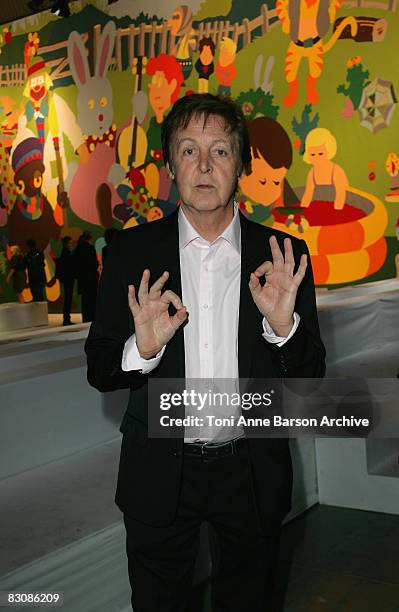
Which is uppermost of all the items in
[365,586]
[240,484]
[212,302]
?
[212,302]

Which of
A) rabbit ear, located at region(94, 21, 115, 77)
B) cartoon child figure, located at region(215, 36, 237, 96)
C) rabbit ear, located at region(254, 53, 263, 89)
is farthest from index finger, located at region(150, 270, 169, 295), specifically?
rabbit ear, located at region(94, 21, 115, 77)

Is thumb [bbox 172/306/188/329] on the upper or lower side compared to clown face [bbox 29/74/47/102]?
lower

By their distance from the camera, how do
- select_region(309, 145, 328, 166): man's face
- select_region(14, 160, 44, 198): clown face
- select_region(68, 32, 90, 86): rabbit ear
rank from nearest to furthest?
1. select_region(309, 145, 328, 166): man's face
2. select_region(68, 32, 90, 86): rabbit ear
3. select_region(14, 160, 44, 198): clown face

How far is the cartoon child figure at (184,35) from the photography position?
36.5ft

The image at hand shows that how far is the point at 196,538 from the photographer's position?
161 cm

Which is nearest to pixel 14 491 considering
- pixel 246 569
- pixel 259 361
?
pixel 246 569

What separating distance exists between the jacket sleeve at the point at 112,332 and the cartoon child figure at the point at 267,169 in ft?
28.7

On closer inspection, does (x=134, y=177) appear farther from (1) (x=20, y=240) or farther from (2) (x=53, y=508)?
(2) (x=53, y=508)

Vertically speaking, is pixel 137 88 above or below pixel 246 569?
above

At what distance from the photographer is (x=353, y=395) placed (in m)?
3.95

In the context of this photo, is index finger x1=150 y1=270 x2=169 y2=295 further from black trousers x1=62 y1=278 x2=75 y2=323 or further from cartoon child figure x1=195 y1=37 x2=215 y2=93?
cartoon child figure x1=195 y1=37 x2=215 y2=93

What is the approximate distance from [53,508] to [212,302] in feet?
3.74

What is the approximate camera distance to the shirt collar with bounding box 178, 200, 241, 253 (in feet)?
5.34

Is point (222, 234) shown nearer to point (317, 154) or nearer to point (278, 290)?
point (278, 290)
